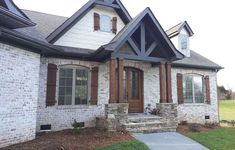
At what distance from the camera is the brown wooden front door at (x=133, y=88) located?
10.7 metres

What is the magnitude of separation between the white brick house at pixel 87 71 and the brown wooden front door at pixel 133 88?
5cm

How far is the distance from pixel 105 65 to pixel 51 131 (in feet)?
12.4

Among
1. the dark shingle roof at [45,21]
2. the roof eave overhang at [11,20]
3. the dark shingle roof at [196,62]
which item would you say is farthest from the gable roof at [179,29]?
the roof eave overhang at [11,20]

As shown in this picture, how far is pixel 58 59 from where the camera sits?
9391 mm

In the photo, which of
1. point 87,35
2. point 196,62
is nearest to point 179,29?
point 196,62

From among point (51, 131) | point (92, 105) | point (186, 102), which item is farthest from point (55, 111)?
point (186, 102)

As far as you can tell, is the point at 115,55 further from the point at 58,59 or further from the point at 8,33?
the point at 8,33

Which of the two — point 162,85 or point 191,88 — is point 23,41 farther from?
point 191,88

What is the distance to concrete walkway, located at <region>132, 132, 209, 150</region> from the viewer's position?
6834 millimetres

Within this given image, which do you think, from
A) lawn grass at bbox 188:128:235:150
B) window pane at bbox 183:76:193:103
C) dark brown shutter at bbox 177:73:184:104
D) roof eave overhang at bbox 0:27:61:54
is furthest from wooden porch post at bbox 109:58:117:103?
window pane at bbox 183:76:193:103

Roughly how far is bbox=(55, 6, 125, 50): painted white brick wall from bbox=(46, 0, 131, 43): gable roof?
21 cm

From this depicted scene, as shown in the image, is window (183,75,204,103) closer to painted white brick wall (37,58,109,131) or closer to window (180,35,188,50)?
window (180,35,188,50)

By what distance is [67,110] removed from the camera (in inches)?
367

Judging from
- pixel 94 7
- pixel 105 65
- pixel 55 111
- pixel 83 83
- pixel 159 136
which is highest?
pixel 94 7
